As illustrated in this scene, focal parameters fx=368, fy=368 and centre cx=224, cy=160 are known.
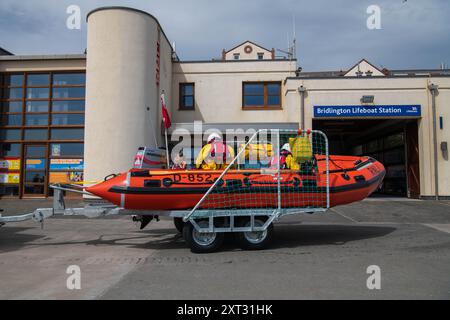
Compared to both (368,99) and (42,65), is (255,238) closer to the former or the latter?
(368,99)

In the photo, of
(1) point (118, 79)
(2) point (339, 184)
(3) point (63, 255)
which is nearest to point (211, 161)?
(2) point (339, 184)

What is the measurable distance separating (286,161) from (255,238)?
5.31 feet

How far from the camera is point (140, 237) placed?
859 cm

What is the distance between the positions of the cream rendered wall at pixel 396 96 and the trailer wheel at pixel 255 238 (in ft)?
31.6

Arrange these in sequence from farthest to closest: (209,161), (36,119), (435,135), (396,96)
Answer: (36,119)
(396,96)
(435,135)
(209,161)

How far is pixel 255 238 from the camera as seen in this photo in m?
7.01

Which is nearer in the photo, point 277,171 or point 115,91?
point 277,171

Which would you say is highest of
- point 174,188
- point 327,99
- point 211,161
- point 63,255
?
point 327,99

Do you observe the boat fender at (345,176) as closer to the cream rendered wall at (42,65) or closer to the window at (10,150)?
the cream rendered wall at (42,65)

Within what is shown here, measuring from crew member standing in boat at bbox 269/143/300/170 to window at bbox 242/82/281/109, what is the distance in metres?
10.4

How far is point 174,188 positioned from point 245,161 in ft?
5.25

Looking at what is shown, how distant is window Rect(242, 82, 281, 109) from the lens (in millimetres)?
17641

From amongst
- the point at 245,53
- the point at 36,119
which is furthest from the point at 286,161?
the point at 245,53
